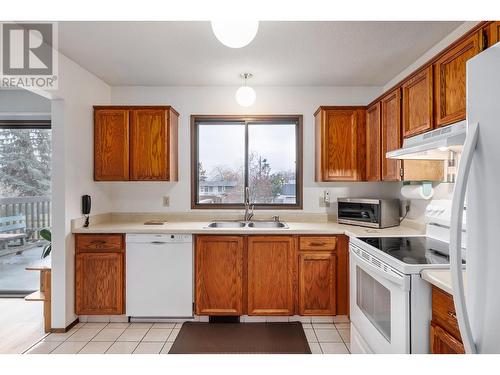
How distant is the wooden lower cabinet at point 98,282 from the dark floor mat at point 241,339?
2.29 feet

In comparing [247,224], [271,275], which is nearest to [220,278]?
[271,275]

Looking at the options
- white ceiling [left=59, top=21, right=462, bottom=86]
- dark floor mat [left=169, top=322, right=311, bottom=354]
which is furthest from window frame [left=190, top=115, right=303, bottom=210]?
dark floor mat [left=169, top=322, right=311, bottom=354]

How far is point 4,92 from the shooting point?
3.46 m

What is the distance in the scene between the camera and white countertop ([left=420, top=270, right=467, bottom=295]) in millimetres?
1317

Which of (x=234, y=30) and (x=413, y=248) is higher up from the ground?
(x=234, y=30)

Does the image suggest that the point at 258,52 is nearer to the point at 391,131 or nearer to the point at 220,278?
the point at 391,131

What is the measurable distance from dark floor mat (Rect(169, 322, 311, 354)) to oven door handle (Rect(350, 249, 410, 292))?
85 cm

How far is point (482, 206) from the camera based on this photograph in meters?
0.73

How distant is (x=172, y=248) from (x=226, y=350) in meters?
0.99

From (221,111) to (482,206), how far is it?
305 cm

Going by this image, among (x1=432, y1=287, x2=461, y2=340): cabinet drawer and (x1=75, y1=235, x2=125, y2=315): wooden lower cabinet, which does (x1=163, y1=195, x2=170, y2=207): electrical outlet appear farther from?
(x1=432, y1=287, x2=461, y2=340): cabinet drawer

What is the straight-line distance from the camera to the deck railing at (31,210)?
3.59 meters
